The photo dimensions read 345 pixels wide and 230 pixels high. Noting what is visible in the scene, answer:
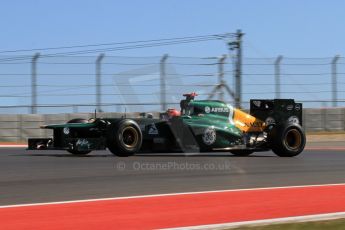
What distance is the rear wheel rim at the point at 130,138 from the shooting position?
43.3 ft

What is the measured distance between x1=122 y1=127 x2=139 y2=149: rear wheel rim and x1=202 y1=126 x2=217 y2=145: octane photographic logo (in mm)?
1581

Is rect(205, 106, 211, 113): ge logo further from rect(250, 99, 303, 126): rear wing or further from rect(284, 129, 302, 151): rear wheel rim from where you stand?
rect(284, 129, 302, 151): rear wheel rim

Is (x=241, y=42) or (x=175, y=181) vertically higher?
(x=241, y=42)

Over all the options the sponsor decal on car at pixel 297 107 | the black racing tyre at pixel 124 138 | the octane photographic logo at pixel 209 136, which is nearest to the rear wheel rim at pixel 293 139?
the sponsor decal on car at pixel 297 107

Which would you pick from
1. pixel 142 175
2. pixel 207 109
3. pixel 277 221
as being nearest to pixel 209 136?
pixel 207 109

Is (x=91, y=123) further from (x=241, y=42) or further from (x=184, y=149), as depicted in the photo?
(x=241, y=42)

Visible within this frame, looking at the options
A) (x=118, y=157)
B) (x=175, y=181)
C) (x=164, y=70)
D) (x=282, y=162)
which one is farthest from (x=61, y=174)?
(x=164, y=70)

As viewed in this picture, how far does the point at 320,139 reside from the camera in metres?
26.2

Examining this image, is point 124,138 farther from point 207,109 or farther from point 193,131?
point 207,109

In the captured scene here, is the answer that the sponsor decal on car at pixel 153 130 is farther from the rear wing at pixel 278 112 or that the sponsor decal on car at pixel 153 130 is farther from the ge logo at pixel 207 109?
the rear wing at pixel 278 112

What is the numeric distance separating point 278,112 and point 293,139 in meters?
0.76

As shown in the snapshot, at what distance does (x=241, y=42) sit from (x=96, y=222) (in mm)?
23128

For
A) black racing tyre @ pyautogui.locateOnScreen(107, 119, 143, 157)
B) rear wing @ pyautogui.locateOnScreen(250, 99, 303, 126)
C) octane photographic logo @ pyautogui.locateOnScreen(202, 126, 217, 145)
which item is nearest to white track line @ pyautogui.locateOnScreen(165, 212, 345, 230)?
black racing tyre @ pyautogui.locateOnScreen(107, 119, 143, 157)

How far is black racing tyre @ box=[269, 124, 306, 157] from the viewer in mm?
14516
